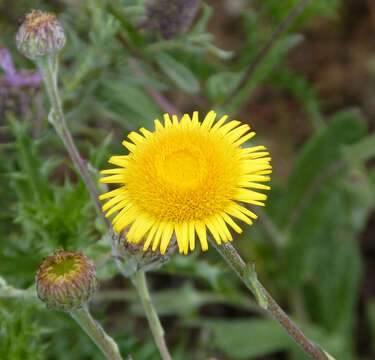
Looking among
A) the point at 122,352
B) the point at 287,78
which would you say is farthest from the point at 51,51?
the point at 287,78

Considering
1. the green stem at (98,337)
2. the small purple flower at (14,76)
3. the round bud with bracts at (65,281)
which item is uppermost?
the small purple flower at (14,76)

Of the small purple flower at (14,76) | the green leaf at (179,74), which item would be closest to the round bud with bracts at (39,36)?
the small purple flower at (14,76)

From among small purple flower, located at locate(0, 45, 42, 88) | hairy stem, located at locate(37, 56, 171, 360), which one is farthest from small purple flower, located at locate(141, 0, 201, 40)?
hairy stem, located at locate(37, 56, 171, 360)

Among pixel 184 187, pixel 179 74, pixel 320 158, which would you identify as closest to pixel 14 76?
pixel 179 74

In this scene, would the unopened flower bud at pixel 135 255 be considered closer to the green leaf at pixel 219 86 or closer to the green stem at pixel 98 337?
the green stem at pixel 98 337

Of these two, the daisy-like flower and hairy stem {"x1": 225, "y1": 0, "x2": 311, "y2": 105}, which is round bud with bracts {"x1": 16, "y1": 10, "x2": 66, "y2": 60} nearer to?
the daisy-like flower

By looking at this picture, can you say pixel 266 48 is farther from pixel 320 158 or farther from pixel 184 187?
pixel 184 187
